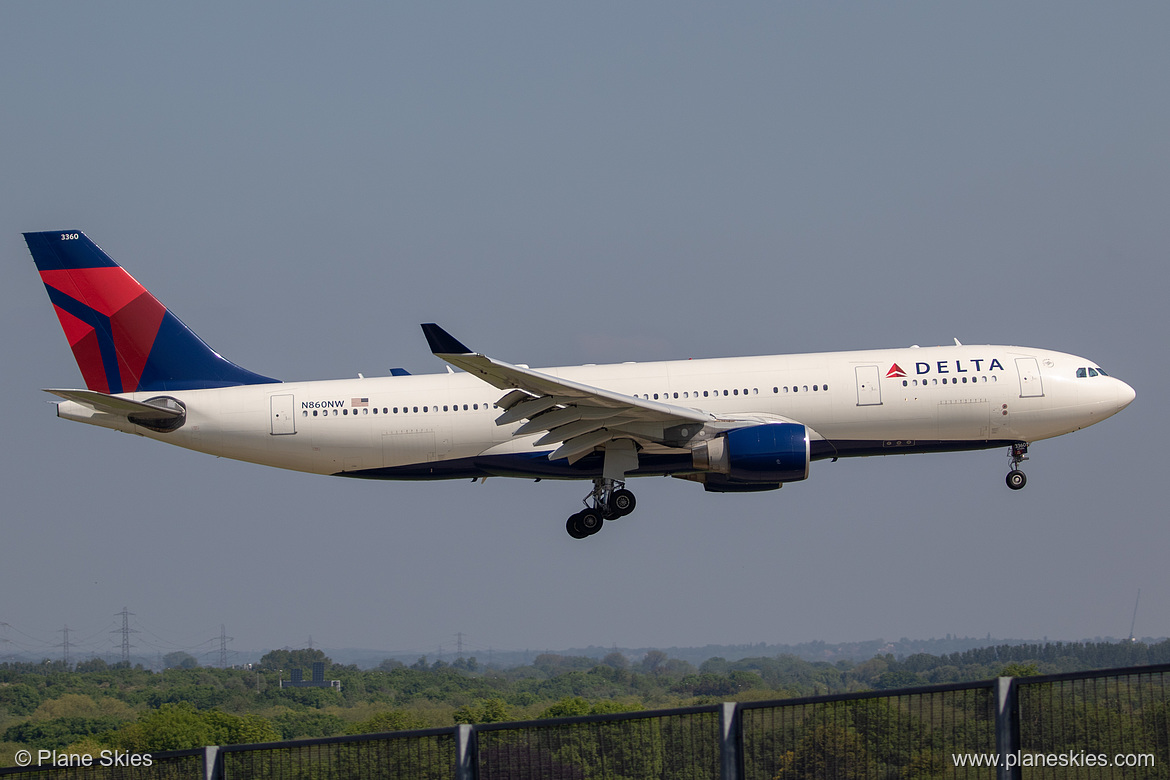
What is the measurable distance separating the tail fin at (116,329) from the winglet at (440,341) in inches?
386

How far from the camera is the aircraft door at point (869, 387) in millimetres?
32531

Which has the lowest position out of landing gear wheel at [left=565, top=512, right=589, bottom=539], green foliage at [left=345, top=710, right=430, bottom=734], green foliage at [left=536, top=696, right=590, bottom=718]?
green foliage at [left=345, top=710, right=430, bottom=734]

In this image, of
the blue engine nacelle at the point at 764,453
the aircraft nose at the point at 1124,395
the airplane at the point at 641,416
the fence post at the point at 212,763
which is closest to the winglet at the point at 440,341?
the airplane at the point at 641,416

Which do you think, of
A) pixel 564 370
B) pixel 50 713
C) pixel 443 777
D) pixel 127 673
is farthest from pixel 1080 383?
pixel 127 673

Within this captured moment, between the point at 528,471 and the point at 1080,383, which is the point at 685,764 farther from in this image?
the point at 1080,383

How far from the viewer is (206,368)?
1379 inches

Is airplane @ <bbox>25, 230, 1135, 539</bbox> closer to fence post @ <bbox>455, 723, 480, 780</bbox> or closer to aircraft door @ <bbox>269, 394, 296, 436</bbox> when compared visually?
aircraft door @ <bbox>269, 394, 296, 436</bbox>

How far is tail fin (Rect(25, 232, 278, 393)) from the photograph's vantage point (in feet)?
115

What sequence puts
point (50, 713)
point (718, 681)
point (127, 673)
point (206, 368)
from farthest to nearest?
point (127, 673) → point (50, 713) → point (718, 681) → point (206, 368)

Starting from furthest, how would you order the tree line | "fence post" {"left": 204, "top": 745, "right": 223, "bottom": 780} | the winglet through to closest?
the tree line
the winglet
"fence post" {"left": 204, "top": 745, "right": 223, "bottom": 780}

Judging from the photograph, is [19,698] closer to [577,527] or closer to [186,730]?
[186,730]

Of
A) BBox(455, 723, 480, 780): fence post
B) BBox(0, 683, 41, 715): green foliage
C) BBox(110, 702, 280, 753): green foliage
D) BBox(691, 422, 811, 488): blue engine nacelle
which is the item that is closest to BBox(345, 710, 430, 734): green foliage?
BBox(110, 702, 280, 753): green foliage

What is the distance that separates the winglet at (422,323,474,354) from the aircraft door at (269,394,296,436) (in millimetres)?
8203

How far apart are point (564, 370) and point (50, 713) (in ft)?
95.9
